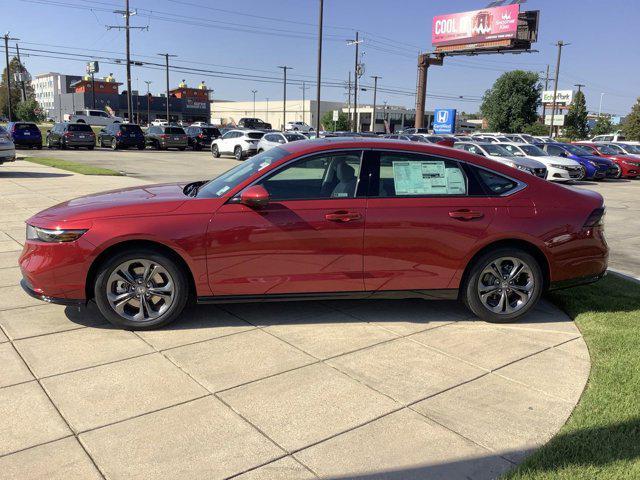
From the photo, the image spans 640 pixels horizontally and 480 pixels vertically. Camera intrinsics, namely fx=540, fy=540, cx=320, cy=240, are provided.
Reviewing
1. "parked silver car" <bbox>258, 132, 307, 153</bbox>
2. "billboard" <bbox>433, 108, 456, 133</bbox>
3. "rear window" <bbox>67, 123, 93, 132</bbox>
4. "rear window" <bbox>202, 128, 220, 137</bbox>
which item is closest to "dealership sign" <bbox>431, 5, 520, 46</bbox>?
"billboard" <bbox>433, 108, 456, 133</bbox>

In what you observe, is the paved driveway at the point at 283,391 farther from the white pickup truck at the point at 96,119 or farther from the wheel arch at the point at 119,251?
the white pickup truck at the point at 96,119

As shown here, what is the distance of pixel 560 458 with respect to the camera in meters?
2.87

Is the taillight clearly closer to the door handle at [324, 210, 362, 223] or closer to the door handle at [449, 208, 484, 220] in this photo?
the door handle at [449, 208, 484, 220]

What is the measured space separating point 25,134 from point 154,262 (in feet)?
103

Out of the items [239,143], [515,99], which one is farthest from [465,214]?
[515,99]

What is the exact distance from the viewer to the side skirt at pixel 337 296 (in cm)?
454

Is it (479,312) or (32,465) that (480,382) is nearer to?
(479,312)

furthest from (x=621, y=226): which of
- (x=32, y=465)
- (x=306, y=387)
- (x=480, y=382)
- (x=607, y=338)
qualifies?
(x=32, y=465)

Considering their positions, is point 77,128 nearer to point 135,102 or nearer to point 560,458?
point 560,458

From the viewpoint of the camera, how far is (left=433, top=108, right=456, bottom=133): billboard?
4925cm

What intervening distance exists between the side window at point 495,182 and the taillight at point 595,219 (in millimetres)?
771

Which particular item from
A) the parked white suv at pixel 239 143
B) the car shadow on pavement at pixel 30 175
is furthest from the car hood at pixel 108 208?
the parked white suv at pixel 239 143

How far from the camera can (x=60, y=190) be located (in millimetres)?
12984

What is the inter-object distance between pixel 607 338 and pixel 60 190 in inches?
483
